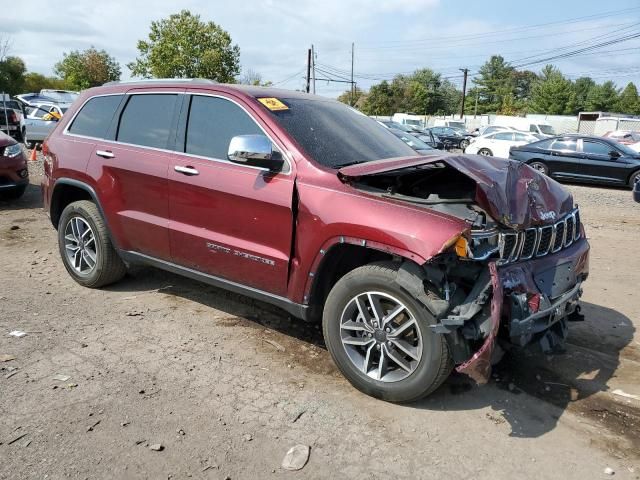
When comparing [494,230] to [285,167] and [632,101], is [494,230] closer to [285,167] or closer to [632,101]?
[285,167]

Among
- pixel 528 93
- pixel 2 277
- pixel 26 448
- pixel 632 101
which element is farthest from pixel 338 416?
pixel 528 93

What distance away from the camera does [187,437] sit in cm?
298

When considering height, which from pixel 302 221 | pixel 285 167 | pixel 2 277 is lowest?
pixel 2 277

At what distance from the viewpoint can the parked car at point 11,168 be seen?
8797mm

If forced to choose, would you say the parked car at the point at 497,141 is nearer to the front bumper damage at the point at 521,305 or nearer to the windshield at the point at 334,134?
the windshield at the point at 334,134

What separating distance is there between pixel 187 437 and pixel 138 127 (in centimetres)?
272

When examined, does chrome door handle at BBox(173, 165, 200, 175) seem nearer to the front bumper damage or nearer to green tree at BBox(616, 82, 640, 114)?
the front bumper damage

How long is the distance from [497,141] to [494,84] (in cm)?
8172

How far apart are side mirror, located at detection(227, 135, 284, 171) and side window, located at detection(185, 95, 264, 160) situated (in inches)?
13.5

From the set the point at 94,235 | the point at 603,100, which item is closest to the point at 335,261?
the point at 94,235

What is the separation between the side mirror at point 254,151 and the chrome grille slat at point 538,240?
1503mm

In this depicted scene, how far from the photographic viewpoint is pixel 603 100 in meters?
79.1

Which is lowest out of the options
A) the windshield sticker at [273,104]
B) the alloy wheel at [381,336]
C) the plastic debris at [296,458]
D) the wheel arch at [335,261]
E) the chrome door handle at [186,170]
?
the plastic debris at [296,458]

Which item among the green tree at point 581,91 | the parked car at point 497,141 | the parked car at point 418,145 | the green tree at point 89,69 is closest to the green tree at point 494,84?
the green tree at point 581,91
